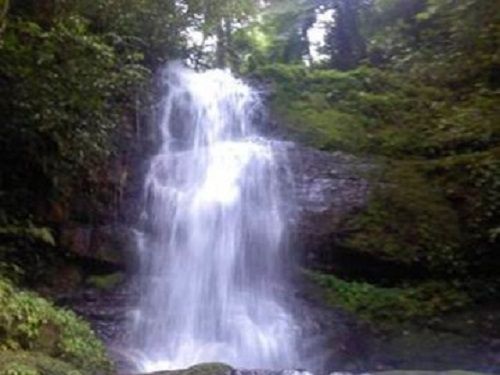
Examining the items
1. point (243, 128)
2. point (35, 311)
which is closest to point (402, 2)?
point (243, 128)

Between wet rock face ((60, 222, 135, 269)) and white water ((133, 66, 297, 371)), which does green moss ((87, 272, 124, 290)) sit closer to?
wet rock face ((60, 222, 135, 269))

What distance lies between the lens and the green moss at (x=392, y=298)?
892 centimetres

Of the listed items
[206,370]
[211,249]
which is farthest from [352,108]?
[206,370]

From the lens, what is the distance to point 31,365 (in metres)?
6.09

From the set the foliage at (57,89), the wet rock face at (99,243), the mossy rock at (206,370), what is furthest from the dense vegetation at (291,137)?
the mossy rock at (206,370)

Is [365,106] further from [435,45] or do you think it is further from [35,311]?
[35,311]

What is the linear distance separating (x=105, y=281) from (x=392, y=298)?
3.48 metres

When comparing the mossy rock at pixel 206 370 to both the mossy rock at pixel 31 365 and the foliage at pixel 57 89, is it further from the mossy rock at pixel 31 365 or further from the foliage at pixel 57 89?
the foliage at pixel 57 89

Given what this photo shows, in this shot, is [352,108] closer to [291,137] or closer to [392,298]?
[291,137]

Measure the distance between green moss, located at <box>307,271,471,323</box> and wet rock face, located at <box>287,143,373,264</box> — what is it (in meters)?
0.41

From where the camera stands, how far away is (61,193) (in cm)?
979

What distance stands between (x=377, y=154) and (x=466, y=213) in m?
1.81

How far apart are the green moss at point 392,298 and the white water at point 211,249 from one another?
0.66 meters

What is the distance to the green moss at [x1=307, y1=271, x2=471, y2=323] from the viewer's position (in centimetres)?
892
